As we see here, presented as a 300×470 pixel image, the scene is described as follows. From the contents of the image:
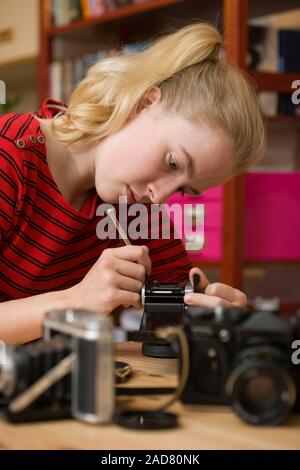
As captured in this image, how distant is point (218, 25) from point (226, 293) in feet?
3.96

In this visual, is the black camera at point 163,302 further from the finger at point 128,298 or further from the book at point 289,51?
the book at point 289,51

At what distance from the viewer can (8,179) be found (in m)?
1.15

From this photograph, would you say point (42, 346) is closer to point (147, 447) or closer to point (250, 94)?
point (147, 447)

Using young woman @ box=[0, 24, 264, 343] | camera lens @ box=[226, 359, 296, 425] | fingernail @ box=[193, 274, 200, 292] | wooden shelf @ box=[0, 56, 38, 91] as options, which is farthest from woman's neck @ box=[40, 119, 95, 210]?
→ wooden shelf @ box=[0, 56, 38, 91]

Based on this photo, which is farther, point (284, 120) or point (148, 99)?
point (284, 120)

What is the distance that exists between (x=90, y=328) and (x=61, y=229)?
650 millimetres

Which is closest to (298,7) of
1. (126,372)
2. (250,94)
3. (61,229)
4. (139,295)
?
(250,94)

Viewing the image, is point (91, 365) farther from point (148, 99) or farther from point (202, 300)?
point (148, 99)

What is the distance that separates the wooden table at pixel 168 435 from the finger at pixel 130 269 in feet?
1.00

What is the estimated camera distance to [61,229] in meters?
1.25

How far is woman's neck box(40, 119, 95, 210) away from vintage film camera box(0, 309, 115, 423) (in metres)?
0.61

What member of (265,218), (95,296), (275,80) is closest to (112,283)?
(95,296)

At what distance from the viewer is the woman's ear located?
115 centimetres

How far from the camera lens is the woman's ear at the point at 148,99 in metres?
1.15
